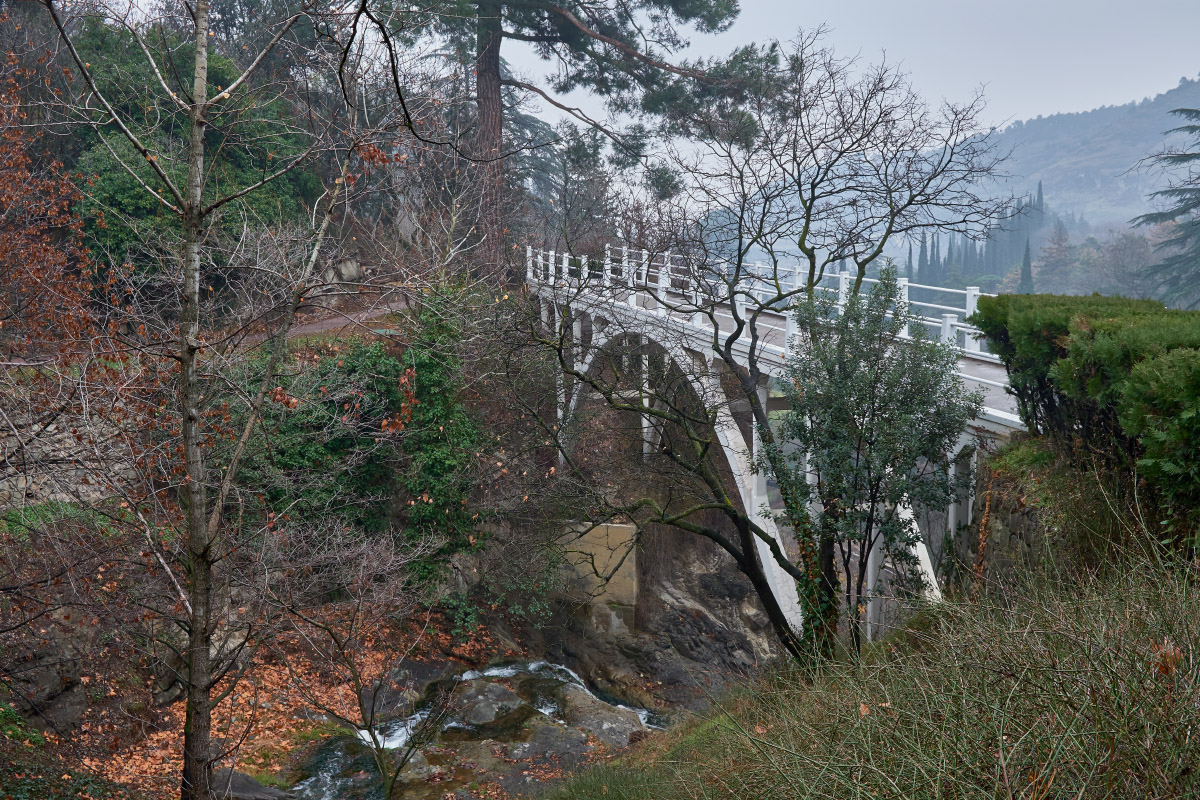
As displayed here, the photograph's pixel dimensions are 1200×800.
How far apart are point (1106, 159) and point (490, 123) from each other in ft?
612

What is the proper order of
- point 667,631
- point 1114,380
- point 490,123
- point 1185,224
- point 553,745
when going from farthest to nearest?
1. point 1185,224
2. point 490,123
3. point 667,631
4. point 553,745
5. point 1114,380

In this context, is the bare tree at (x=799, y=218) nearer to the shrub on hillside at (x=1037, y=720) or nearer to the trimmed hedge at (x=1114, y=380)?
the trimmed hedge at (x=1114, y=380)

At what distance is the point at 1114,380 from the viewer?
579 centimetres

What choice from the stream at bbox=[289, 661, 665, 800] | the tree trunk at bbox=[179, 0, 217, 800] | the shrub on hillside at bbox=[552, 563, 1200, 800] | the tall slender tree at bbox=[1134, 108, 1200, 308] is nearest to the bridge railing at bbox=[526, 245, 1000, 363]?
the shrub on hillside at bbox=[552, 563, 1200, 800]

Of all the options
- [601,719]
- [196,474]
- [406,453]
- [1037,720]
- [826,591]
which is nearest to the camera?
[1037,720]

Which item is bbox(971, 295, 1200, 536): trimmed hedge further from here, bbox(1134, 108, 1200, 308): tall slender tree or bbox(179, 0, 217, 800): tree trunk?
bbox(1134, 108, 1200, 308): tall slender tree

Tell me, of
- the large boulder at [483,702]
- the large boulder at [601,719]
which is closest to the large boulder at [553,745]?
the large boulder at [601,719]

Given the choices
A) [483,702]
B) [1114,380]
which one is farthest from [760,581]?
[483,702]

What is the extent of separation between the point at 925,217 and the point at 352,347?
1034 cm

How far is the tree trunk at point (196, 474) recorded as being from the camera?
5.24m

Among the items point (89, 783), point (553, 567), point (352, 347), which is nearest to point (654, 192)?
point (352, 347)

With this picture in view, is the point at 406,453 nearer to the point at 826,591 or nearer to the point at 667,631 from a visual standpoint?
the point at 667,631

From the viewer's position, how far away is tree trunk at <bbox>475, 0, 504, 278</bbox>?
65.9 ft

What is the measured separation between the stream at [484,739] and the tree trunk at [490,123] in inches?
385
